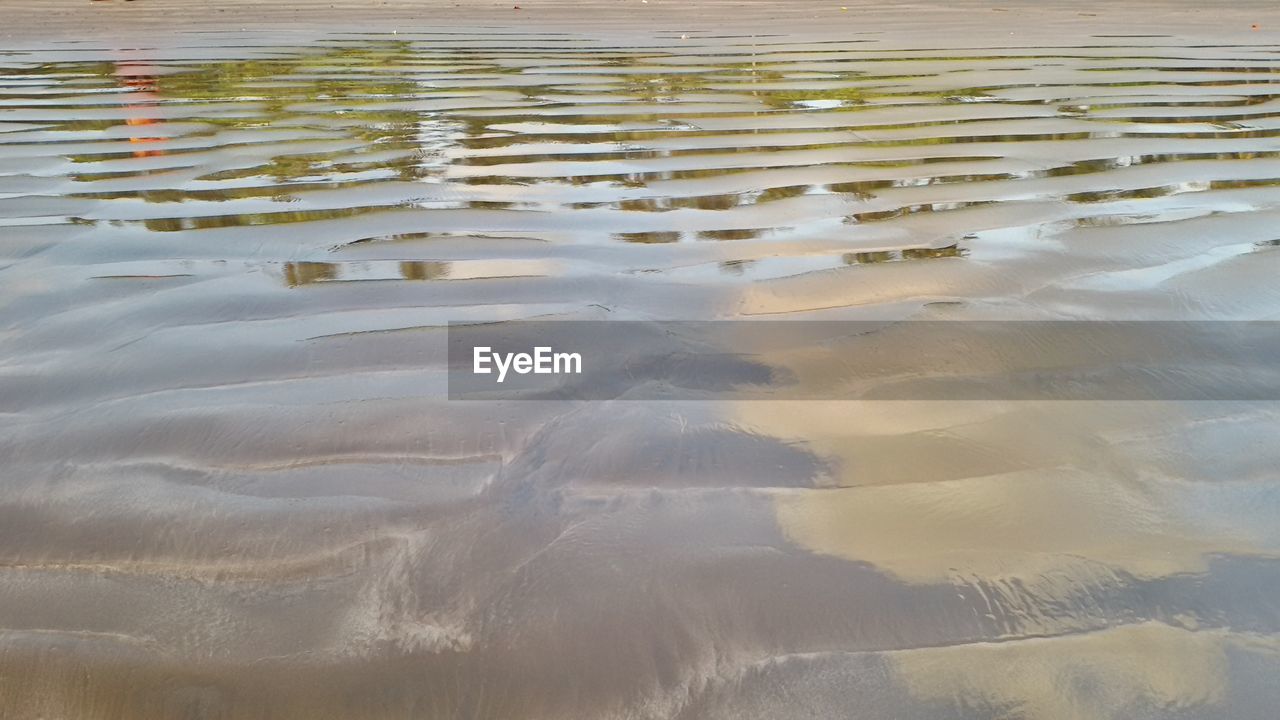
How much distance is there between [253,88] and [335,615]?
4972 millimetres

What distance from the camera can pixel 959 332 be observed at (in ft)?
7.39

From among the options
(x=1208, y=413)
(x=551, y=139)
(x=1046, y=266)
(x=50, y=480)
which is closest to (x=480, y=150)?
(x=551, y=139)

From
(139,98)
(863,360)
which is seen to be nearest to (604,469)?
(863,360)

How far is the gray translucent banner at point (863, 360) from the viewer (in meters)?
2.02

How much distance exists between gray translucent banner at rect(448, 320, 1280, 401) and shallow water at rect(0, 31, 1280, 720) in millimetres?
59

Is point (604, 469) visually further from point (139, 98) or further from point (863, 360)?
Answer: point (139, 98)

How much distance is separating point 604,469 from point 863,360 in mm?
650

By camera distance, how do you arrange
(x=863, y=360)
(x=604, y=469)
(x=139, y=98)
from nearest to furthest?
1. (x=604, y=469)
2. (x=863, y=360)
3. (x=139, y=98)

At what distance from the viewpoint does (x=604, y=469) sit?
176cm

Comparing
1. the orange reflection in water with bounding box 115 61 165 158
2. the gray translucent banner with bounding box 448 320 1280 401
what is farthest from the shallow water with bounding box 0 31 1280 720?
the orange reflection in water with bounding box 115 61 165 158

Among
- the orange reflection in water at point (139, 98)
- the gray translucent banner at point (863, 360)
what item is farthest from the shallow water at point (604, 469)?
the orange reflection in water at point (139, 98)

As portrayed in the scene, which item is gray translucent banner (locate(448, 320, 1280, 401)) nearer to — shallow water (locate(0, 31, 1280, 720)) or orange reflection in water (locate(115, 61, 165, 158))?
shallow water (locate(0, 31, 1280, 720))

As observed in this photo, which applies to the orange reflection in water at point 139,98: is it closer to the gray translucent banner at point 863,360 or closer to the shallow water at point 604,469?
the shallow water at point 604,469

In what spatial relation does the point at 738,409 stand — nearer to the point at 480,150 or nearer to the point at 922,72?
the point at 480,150
